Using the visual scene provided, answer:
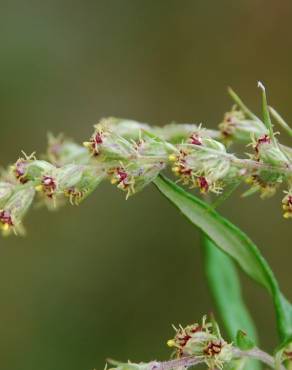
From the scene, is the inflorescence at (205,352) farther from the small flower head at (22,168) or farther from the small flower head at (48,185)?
the small flower head at (22,168)

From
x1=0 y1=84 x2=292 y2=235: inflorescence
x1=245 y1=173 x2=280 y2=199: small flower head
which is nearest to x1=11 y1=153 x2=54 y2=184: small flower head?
x1=0 y1=84 x2=292 y2=235: inflorescence

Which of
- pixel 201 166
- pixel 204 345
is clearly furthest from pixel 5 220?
pixel 204 345

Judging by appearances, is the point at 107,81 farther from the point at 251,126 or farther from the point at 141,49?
the point at 251,126

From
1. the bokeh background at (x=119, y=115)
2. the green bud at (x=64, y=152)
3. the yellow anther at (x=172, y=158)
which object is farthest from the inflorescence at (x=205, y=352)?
the bokeh background at (x=119, y=115)

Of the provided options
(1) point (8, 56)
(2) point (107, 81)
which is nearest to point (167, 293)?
(2) point (107, 81)

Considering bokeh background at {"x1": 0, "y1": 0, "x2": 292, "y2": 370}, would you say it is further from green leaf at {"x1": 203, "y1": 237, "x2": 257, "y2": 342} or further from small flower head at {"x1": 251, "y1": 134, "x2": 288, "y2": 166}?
small flower head at {"x1": 251, "y1": 134, "x2": 288, "y2": 166}

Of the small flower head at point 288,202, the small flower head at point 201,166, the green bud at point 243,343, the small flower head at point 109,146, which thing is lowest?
the green bud at point 243,343
